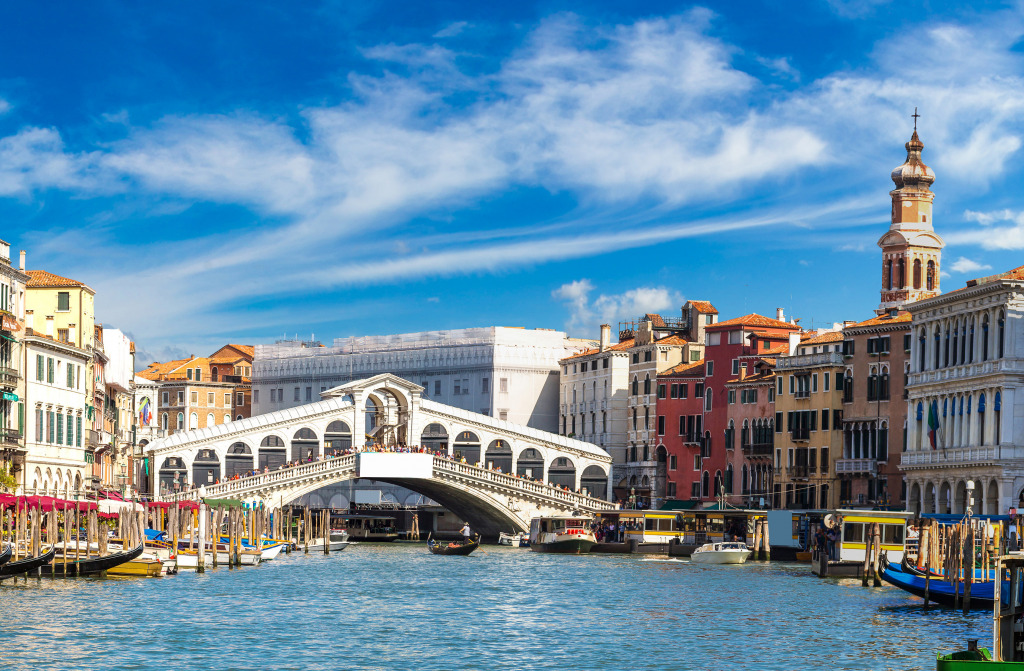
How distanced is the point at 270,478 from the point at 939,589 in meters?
33.7

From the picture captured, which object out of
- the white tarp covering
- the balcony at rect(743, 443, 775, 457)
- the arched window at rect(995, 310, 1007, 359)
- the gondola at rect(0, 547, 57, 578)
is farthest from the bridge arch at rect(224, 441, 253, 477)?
the gondola at rect(0, 547, 57, 578)

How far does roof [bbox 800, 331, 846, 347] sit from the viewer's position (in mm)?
66875

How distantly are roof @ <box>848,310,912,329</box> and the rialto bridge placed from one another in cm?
1168

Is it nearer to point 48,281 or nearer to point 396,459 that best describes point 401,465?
point 396,459

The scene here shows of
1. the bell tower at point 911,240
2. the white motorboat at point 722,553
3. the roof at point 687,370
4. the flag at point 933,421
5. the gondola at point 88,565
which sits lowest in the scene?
the white motorboat at point 722,553

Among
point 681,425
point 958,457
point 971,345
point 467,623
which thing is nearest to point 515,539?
point 681,425

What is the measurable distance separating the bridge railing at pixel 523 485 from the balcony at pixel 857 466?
9337mm

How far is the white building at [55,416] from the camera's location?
52.9m

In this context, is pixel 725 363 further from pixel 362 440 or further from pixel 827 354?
pixel 362 440

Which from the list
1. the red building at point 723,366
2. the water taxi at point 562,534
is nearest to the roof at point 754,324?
the red building at point 723,366

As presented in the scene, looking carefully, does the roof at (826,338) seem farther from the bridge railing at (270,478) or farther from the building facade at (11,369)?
the building facade at (11,369)

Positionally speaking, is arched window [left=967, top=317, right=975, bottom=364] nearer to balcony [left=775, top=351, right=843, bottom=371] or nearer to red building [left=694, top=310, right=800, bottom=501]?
balcony [left=775, top=351, right=843, bottom=371]

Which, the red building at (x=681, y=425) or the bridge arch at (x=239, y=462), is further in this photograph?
the bridge arch at (x=239, y=462)

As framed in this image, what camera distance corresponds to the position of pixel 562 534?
63.5m
